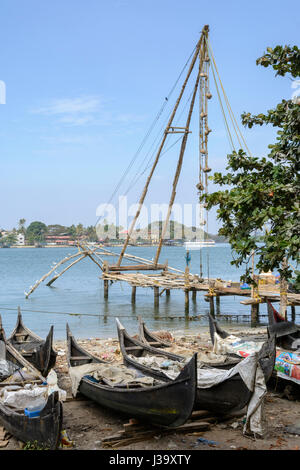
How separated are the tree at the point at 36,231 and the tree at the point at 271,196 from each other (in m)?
175

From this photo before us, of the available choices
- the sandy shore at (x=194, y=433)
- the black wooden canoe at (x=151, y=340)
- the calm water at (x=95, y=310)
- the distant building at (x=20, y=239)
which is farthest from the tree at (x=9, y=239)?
the sandy shore at (x=194, y=433)

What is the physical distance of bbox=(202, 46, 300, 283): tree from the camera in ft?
24.8

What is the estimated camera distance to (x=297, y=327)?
11.5 meters

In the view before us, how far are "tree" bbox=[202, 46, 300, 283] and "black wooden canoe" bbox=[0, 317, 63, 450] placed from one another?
155 inches

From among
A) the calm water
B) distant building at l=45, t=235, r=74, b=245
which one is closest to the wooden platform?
the calm water

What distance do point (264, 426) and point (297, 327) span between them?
382 centimetres

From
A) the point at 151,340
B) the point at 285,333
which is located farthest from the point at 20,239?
the point at 285,333

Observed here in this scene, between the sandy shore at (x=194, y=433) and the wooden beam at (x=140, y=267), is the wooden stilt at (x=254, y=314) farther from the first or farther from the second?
the sandy shore at (x=194, y=433)

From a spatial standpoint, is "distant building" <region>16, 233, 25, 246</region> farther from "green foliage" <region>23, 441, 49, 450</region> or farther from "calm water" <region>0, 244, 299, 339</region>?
"green foliage" <region>23, 441, 49, 450</region>

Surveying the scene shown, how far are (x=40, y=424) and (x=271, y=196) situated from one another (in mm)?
5239
